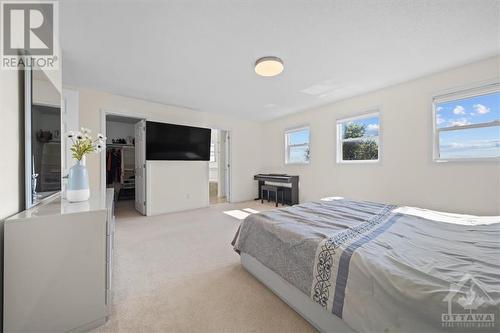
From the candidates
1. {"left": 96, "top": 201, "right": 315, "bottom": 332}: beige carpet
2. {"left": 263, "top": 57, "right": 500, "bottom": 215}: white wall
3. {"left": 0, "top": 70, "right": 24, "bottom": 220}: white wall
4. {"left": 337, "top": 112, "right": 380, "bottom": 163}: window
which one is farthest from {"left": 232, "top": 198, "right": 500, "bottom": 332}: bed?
{"left": 337, "top": 112, "right": 380, "bottom": 163}: window

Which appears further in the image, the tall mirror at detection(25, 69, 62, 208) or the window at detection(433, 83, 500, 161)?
the window at detection(433, 83, 500, 161)

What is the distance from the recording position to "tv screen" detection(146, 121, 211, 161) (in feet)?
14.0

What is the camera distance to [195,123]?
16.4 ft

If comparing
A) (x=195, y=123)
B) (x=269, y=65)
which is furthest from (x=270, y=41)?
(x=195, y=123)

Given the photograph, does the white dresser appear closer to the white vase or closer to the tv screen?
the white vase

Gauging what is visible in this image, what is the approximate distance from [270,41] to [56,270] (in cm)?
272

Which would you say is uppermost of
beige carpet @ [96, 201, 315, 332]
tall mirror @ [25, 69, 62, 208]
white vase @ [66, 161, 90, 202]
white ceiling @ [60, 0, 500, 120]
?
white ceiling @ [60, 0, 500, 120]

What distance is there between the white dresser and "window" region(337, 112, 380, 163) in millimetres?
4324

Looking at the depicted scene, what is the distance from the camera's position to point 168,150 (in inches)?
176

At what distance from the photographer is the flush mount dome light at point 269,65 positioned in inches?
96.4

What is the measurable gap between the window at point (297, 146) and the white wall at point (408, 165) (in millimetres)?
359

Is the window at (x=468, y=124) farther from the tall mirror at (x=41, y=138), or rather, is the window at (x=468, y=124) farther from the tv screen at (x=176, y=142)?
the tall mirror at (x=41, y=138)

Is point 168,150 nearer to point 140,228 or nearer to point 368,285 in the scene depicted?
point 140,228

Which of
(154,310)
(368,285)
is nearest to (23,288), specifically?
(154,310)
